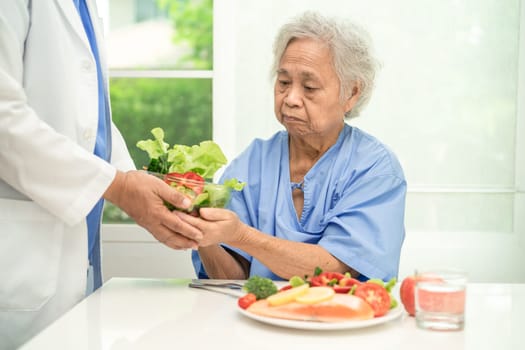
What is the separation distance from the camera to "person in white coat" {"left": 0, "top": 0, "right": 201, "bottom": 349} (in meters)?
1.58

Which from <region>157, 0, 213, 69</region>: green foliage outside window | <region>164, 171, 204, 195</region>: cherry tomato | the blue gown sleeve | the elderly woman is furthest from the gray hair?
<region>157, 0, 213, 69</region>: green foliage outside window

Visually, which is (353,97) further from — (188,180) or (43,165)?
(43,165)

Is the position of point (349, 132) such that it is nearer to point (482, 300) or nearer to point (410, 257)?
point (482, 300)

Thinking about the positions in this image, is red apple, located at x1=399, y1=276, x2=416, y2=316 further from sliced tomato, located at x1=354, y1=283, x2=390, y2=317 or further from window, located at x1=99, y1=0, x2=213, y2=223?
window, located at x1=99, y1=0, x2=213, y2=223

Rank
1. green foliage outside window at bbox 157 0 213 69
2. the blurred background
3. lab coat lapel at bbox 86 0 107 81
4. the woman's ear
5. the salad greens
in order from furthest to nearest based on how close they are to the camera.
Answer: green foliage outside window at bbox 157 0 213 69, the blurred background, the woman's ear, lab coat lapel at bbox 86 0 107 81, the salad greens

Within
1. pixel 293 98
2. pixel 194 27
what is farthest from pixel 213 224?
pixel 194 27

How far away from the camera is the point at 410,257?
3.05m

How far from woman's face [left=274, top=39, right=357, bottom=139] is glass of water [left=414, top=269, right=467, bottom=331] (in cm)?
79

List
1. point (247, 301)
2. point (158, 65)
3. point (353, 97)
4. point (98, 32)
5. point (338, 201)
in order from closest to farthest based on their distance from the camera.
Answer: point (247, 301) → point (98, 32) → point (338, 201) → point (353, 97) → point (158, 65)

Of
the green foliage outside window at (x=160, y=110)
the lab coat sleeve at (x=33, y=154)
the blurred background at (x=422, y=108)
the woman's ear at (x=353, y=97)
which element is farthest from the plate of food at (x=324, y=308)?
the green foliage outside window at (x=160, y=110)

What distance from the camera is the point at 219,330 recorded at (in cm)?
147

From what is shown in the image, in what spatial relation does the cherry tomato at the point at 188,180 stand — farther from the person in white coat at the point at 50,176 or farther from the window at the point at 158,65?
the window at the point at 158,65

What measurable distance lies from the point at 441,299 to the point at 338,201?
2.37ft

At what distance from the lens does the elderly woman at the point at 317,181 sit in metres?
2.00
